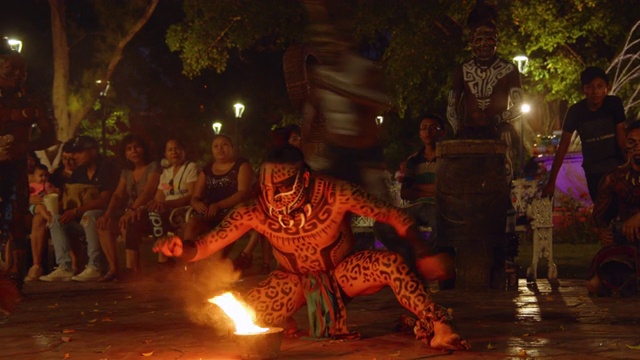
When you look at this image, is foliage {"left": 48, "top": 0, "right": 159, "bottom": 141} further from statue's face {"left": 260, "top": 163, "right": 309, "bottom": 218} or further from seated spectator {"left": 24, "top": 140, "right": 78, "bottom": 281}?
statue's face {"left": 260, "top": 163, "right": 309, "bottom": 218}

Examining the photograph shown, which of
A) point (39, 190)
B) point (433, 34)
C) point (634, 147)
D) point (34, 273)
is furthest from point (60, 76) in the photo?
point (634, 147)

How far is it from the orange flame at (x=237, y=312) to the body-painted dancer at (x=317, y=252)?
0.45 meters

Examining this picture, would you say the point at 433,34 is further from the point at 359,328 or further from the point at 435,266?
the point at 435,266

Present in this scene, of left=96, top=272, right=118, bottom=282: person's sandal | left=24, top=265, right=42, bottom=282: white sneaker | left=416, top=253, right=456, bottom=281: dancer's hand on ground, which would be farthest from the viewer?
left=24, top=265, right=42, bottom=282: white sneaker

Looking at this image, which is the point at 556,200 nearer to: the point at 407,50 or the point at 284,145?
the point at 407,50

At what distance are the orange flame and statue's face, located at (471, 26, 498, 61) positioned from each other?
4821 millimetres

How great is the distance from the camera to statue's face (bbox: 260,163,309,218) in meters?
5.84

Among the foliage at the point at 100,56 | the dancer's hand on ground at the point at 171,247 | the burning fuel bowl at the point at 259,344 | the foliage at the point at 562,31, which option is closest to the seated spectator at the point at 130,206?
the dancer's hand on ground at the point at 171,247

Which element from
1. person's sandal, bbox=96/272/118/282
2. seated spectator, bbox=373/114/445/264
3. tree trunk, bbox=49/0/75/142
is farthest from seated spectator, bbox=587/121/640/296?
tree trunk, bbox=49/0/75/142

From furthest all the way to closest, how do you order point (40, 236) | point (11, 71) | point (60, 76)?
1. point (60, 76)
2. point (40, 236)
3. point (11, 71)

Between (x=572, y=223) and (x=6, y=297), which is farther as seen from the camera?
(x=572, y=223)

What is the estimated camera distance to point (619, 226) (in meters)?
8.38

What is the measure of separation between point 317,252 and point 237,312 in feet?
2.41

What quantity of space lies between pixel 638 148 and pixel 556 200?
496 inches
